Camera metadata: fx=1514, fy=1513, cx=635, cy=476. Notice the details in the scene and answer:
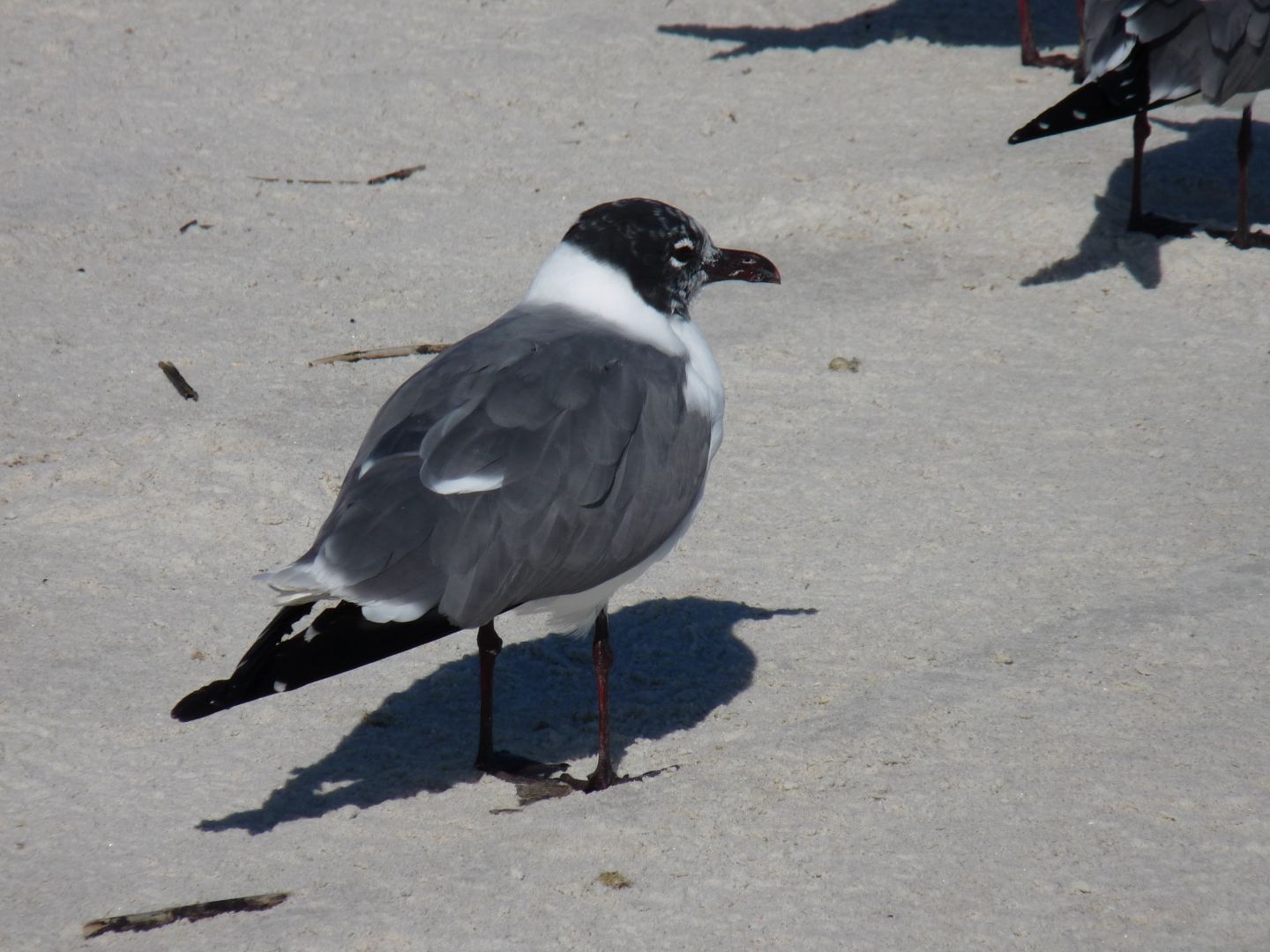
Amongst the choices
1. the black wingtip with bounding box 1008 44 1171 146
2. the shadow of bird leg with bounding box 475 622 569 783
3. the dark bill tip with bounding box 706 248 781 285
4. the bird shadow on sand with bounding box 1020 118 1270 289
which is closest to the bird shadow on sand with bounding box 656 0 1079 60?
the bird shadow on sand with bounding box 1020 118 1270 289

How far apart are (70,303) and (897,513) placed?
3436 mm

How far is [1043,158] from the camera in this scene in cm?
725

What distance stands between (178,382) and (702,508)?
1.98 meters

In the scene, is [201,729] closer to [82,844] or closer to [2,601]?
[82,844]

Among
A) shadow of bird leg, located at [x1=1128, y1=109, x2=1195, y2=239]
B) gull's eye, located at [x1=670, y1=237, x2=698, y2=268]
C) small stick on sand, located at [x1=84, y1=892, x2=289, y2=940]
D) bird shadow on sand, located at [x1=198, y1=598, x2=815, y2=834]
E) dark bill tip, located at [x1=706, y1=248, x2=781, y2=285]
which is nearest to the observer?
small stick on sand, located at [x1=84, y1=892, x2=289, y2=940]

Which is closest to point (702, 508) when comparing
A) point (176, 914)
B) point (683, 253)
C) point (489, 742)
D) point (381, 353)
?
point (683, 253)

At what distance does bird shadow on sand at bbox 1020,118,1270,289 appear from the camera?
6.50 m

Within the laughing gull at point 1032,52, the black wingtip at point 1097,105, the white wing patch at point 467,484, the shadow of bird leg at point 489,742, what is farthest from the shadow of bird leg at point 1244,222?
the white wing patch at point 467,484

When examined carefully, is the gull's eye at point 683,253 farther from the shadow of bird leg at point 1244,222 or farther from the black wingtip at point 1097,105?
the shadow of bird leg at point 1244,222

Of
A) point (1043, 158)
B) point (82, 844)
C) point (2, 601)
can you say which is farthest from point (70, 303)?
point (1043, 158)

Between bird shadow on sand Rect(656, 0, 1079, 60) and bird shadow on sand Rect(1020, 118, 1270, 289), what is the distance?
1.57m

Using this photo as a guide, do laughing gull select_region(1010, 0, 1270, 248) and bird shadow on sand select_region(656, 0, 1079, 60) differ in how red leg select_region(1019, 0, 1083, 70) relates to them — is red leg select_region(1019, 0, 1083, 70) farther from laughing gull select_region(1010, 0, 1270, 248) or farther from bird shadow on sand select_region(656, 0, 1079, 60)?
laughing gull select_region(1010, 0, 1270, 248)

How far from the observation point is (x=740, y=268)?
13.6 ft

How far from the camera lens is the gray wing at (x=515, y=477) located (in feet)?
10.4
